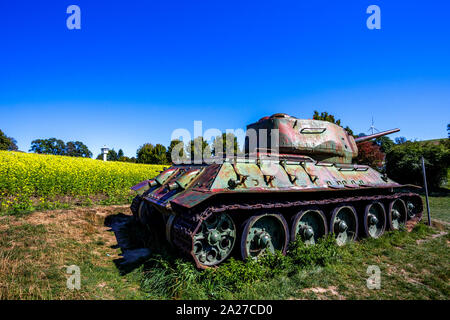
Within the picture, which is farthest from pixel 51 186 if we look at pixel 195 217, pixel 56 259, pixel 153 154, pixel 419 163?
pixel 153 154

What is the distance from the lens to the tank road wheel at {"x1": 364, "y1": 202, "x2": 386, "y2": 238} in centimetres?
744

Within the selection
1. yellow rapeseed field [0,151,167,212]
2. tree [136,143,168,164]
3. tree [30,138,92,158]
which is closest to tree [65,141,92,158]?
tree [30,138,92,158]

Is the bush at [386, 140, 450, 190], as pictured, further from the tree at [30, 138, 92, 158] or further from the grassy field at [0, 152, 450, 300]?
the tree at [30, 138, 92, 158]

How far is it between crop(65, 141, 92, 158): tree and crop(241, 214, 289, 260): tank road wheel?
77.8 meters

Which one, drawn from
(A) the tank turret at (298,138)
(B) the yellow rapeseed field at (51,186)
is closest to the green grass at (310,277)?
(A) the tank turret at (298,138)

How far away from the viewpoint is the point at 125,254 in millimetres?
6441

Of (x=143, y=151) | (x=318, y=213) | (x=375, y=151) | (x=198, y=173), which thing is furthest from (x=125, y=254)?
(x=143, y=151)

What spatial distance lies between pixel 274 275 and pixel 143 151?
141 feet

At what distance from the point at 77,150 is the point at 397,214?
8319 cm

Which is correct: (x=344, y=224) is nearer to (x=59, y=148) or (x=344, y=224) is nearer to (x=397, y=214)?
(x=397, y=214)

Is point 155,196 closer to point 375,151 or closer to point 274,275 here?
point 274,275
